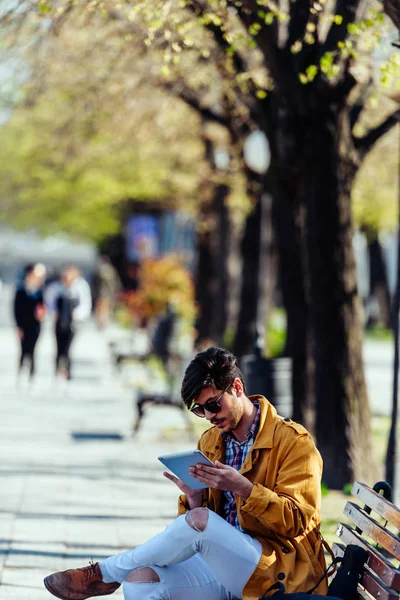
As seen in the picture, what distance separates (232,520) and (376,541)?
0.69 metres

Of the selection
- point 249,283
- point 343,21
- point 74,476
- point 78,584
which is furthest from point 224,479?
point 249,283

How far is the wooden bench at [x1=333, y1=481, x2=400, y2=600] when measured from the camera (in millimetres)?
4160

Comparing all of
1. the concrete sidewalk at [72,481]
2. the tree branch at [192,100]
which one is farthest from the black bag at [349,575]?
the tree branch at [192,100]

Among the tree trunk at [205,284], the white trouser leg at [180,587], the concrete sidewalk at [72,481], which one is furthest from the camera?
the tree trunk at [205,284]

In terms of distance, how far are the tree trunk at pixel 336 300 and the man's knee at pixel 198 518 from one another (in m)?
5.54

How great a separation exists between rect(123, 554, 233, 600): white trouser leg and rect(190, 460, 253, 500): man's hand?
1.78ft

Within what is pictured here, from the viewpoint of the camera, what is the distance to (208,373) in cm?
474

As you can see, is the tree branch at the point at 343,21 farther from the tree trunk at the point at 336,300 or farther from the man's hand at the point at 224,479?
the man's hand at the point at 224,479

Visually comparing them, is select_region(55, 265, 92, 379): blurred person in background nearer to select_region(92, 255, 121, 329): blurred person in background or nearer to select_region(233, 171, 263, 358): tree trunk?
select_region(233, 171, 263, 358): tree trunk

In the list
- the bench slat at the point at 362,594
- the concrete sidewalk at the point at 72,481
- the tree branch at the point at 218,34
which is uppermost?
the tree branch at the point at 218,34

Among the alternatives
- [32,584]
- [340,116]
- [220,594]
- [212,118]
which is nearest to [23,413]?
[212,118]

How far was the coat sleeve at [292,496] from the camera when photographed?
454cm

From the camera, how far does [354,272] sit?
10.2 m

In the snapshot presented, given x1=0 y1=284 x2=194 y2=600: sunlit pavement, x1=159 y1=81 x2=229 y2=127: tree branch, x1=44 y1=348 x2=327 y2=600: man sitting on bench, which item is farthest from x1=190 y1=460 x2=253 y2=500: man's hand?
x1=159 y1=81 x2=229 y2=127: tree branch
